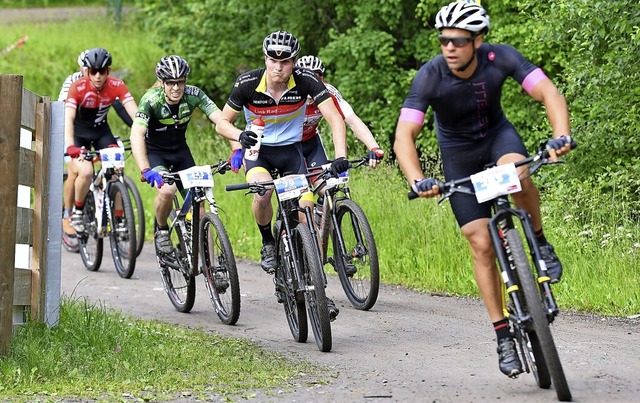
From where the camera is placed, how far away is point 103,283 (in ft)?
42.7

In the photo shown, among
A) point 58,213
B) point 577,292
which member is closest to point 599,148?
point 577,292

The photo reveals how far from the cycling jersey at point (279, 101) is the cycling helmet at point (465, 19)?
9.44 ft

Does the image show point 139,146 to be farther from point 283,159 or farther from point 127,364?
point 127,364

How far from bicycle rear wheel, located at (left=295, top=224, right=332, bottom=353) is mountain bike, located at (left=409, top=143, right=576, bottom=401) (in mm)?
1849

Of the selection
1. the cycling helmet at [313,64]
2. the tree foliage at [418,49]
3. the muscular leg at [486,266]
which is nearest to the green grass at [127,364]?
the muscular leg at [486,266]

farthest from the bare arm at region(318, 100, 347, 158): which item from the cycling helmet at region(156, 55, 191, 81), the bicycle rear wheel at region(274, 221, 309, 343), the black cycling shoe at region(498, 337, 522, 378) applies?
the black cycling shoe at region(498, 337, 522, 378)

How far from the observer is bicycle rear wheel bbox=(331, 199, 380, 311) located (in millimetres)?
10133

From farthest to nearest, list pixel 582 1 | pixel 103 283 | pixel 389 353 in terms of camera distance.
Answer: pixel 103 283, pixel 582 1, pixel 389 353

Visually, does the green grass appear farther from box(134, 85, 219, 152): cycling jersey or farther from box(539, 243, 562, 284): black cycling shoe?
box(134, 85, 219, 152): cycling jersey

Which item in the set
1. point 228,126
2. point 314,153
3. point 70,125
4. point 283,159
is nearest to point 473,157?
point 228,126

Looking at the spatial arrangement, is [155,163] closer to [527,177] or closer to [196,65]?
[527,177]

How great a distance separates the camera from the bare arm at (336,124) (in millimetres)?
9609

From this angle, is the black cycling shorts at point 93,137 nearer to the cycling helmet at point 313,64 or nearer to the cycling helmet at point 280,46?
the cycling helmet at point 313,64

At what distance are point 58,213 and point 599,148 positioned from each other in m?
6.50
